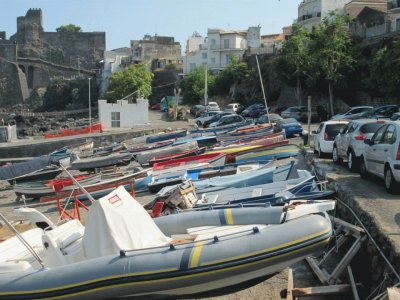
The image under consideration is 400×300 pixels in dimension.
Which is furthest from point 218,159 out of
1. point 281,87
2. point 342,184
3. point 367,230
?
point 281,87

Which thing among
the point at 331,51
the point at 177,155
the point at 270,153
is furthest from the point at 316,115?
the point at 270,153

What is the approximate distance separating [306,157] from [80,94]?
75.3 metres

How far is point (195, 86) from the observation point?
67.4 metres

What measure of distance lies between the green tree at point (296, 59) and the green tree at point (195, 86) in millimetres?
18107

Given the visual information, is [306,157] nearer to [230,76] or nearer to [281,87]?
[281,87]

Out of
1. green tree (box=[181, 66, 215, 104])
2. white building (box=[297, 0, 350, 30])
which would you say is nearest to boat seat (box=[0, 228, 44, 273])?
green tree (box=[181, 66, 215, 104])

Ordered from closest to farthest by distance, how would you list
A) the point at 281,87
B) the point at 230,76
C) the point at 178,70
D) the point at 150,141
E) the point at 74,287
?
1. the point at 74,287
2. the point at 150,141
3. the point at 281,87
4. the point at 230,76
5. the point at 178,70

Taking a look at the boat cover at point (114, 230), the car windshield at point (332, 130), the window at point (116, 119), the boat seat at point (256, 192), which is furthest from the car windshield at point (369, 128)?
the window at point (116, 119)

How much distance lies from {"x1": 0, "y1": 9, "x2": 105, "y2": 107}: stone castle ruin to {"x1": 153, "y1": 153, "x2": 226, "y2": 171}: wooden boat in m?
84.8

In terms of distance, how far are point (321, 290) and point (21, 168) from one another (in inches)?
787

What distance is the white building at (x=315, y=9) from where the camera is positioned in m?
65.5

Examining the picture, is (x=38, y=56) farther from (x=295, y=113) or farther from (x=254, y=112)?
(x=295, y=113)

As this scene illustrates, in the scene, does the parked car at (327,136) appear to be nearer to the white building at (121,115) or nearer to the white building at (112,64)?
the white building at (121,115)

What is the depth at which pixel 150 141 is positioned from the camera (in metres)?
31.6
